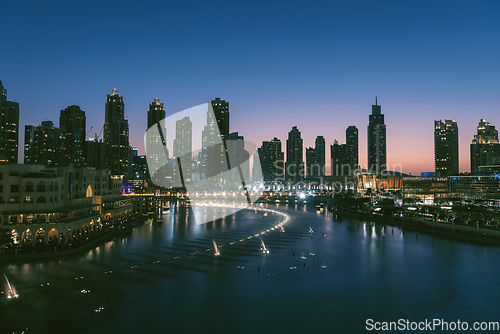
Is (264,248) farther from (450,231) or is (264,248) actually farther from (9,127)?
(9,127)

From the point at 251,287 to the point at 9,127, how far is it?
143m

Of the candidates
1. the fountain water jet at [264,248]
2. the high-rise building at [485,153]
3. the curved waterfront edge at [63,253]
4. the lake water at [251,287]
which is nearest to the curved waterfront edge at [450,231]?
the lake water at [251,287]

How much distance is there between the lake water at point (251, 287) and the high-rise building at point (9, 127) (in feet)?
378

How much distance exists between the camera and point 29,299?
1962 cm

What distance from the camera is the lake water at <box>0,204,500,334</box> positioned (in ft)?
57.9

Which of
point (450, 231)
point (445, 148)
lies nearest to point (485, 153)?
point (445, 148)

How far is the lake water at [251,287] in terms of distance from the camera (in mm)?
17656

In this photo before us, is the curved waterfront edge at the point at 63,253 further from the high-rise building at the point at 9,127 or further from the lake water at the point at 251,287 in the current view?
the high-rise building at the point at 9,127

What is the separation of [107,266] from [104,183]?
2775 centimetres

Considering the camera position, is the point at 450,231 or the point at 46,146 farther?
the point at 46,146

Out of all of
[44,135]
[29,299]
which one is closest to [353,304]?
[29,299]

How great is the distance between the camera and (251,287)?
2298cm

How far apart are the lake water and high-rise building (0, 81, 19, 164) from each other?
4540 inches

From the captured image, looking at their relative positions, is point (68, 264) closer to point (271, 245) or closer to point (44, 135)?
point (271, 245)
